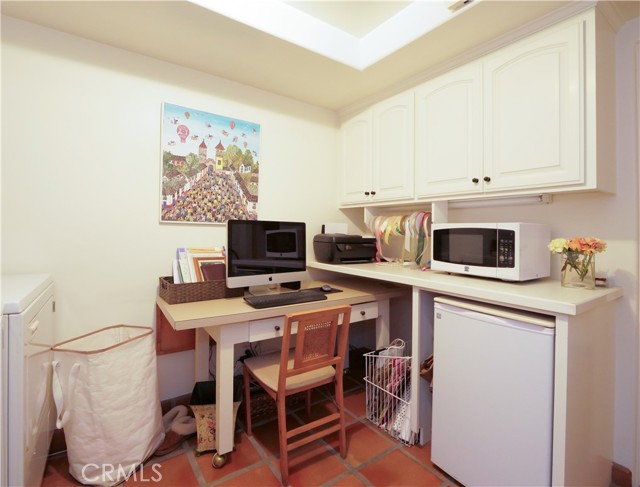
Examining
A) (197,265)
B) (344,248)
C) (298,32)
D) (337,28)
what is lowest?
(197,265)

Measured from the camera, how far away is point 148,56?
1.97 m

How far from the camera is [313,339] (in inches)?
60.9

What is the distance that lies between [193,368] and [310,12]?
239cm

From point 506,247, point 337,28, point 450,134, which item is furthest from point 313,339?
point 337,28

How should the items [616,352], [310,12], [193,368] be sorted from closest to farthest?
[616,352], [310,12], [193,368]

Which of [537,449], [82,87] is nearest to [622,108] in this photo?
[537,449]

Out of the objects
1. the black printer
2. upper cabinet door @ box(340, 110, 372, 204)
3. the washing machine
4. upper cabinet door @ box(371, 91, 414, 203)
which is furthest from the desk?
upper cabinet door @ box(340, 110, 372, 204)

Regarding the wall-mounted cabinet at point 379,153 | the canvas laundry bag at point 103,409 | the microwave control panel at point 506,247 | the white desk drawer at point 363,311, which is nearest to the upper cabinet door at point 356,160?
the wall-mounted cabinet at point 379,153

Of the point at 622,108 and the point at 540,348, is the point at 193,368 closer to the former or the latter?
the point at 540,348

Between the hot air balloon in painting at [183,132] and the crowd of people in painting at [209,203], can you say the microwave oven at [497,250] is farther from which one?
the hot air balloon in painting at [183,132]

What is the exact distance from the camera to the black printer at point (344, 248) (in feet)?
7.75

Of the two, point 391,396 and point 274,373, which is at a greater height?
point 274,373

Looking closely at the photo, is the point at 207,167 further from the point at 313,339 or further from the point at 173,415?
the point at 173,415

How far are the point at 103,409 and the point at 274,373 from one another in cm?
79
